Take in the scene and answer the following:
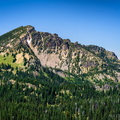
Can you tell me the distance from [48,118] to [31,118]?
1813 centimetres

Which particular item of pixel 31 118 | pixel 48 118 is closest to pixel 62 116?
pixel 48 118

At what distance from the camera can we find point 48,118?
190 meters

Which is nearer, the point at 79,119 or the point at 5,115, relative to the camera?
the point at 5,115

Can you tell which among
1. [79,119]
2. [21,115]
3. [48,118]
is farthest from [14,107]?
[79,119]

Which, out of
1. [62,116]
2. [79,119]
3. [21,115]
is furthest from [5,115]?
[79,119]

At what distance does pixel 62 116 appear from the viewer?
196 m

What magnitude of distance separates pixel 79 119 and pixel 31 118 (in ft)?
151

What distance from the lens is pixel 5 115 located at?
180 metres

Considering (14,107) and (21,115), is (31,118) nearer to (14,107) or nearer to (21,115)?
(21,115)

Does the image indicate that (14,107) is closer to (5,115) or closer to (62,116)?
(5,115)

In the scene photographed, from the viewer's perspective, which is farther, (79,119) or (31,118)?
(79,119)

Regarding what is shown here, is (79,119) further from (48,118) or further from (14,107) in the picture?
(14,107)

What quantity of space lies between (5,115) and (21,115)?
1355 centimetres

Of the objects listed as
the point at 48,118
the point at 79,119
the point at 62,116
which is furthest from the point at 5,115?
the point at 79,119
